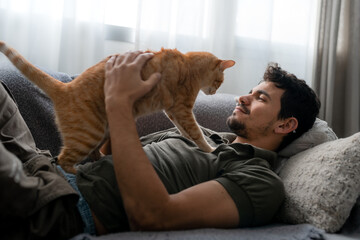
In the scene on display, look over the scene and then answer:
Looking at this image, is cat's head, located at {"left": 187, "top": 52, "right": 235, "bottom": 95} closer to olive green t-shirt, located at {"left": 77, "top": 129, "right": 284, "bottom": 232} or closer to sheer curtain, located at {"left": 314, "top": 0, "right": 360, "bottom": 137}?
olive green t-shirt, located at {"left": 77, "top": 129, "right": 284, "bottom": 232}

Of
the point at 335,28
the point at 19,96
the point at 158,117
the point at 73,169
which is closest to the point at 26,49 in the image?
the point at 19,96

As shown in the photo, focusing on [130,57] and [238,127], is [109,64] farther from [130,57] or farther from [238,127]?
[238,127]

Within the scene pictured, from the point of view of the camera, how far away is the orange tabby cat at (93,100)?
108cm

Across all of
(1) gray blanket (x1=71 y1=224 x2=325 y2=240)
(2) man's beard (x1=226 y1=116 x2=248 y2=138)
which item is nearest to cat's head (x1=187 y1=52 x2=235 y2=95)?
(2) man's beard (x1=226 y1=116 x2=248 y2=138)

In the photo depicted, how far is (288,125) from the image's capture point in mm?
1351

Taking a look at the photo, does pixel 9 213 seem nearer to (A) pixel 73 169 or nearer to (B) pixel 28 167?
(B) pixel 28 167

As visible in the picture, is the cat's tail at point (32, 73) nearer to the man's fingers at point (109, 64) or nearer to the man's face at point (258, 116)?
the man's fingers at point (109, 64)

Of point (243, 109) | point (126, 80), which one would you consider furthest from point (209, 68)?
point (126, 80)

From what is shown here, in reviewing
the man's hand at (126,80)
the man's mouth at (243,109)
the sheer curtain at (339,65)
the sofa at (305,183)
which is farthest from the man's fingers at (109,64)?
the sheer curtain at (339,65)

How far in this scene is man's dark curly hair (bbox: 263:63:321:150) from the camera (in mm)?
1355

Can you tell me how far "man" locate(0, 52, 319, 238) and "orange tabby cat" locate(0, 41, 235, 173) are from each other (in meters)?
0.07

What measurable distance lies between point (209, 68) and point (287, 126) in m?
0.43

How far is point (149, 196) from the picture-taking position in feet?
2.84

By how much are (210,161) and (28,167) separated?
0.61 meters
